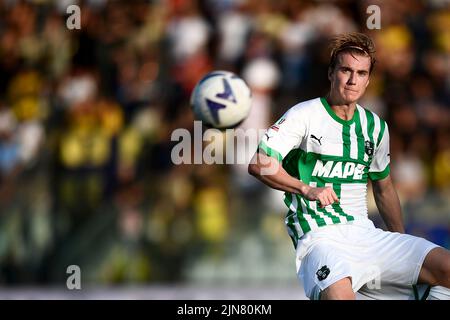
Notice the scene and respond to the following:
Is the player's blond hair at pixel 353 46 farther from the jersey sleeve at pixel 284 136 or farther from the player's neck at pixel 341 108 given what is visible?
the jersey sleeve at pixel 284 136

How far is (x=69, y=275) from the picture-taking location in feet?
35.7

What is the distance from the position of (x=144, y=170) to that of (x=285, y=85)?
2071 millimetres

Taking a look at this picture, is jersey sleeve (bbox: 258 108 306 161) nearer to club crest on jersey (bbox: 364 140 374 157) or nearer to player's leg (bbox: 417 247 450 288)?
club crest on jersey (bbox: 364 140 374 157)

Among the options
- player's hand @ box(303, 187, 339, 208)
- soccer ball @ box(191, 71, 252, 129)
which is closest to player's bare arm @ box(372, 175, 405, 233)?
player's hand @ box(303, 187, 339, 208)

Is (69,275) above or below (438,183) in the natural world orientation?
below

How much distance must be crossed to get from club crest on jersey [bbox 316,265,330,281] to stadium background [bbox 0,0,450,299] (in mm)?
4275

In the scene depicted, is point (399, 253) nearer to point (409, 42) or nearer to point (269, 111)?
point (269, 111)

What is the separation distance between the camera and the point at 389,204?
6.56m

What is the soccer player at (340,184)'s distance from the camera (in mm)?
5898

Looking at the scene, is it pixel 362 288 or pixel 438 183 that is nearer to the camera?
pixel 362 288

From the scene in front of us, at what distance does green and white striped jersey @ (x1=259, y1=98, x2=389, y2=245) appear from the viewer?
6109mm

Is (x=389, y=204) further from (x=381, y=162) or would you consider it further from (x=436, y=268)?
(x=436, y=268)
